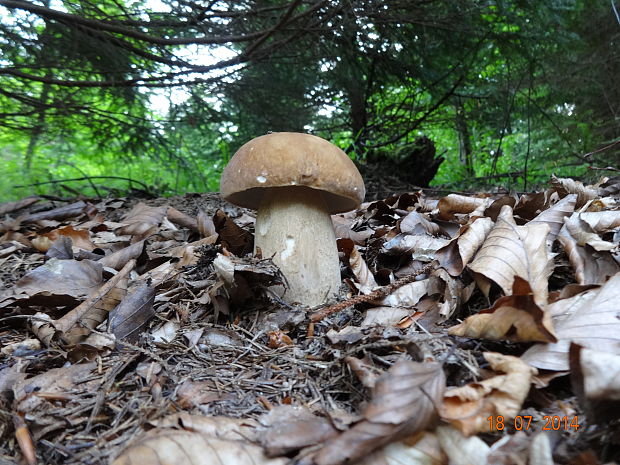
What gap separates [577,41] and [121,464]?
6378mm

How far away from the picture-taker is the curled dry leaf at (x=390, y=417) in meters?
0.93

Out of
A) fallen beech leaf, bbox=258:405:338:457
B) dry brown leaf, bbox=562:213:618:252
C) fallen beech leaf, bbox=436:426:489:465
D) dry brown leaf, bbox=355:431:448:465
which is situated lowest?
fallen beech leaf, bbox=258:405:338:457

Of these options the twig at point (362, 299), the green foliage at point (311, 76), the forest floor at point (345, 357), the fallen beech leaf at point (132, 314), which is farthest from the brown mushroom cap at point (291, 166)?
the green foliage at point (311, 76)

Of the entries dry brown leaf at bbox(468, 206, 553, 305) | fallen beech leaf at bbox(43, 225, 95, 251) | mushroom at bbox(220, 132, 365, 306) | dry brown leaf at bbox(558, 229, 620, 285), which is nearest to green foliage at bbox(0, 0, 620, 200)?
fallen beech leaf at bbox(43, 225, 95, 251)

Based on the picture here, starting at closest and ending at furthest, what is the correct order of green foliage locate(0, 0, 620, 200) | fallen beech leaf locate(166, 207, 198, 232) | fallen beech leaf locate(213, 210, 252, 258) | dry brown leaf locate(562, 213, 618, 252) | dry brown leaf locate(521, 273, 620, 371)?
1. dry brown leaf locate(521, 273, 620, 371)
2. dry brown leaf locate(562, 213, 618, 252)
3. fallen beech leaf locate(213, 210, 252, 258)
4. fallen beech leaf locate(166, 207, 198, 232)
5. green foliage locate(0, 0, 620, 200)

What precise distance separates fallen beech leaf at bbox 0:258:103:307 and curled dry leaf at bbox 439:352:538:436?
1833 mm

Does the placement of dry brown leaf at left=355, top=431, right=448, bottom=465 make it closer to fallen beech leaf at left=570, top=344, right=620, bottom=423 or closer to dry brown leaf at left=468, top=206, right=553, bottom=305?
fallen beech leaf at left=570, top=344, right=620, bottom=423

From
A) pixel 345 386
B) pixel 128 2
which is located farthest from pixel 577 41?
pixel 345 386

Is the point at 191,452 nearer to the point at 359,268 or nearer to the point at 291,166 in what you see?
the point at 291,166

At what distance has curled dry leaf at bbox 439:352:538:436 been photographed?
3.18 ft

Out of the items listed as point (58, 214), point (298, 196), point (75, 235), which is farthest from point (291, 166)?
point (58, 214)

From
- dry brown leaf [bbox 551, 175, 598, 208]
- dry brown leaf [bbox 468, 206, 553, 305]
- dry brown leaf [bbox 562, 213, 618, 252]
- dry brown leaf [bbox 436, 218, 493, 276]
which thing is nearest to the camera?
dry brown leaf [bbox 468, 206, 553, 305]

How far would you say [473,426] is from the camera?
3.10 feet

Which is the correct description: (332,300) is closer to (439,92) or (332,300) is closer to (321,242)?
(321,242)
